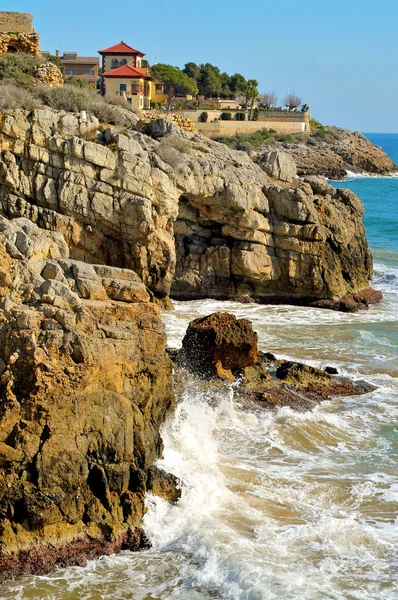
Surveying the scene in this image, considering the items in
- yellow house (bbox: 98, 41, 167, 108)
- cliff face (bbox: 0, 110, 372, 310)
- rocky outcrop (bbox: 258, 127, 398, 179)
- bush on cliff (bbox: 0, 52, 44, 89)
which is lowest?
cliff face (bbox: 0, 110, 372, 310)

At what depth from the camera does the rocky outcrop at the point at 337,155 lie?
84.2 meters

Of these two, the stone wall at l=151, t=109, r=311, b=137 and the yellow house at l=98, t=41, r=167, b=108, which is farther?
the stone wall at l=151, t=109, r=311, b=137

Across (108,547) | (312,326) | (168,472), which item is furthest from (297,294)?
(108,547)

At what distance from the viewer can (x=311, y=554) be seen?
1220 centimetres

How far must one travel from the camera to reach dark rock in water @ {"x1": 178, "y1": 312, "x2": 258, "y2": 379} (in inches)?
777

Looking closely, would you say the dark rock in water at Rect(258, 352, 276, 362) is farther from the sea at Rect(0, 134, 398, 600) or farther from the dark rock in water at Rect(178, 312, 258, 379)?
the dark rock in water at Rect(178, 312, 258, 379)

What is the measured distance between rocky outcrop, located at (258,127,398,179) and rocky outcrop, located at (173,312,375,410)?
60.5 metres

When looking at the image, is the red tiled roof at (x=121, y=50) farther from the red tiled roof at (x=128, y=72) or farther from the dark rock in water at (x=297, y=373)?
the dark rock in water at (x=297, y=373)

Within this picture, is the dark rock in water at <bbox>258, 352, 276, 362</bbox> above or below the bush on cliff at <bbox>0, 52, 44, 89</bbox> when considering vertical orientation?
below

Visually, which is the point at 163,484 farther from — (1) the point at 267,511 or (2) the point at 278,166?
(2) the point at 278,166

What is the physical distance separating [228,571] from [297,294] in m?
19.2

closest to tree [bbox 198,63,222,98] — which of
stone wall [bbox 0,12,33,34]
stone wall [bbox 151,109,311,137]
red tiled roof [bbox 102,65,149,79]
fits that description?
stone wall [bbox 151,109,311,137]

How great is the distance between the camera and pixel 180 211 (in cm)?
2981

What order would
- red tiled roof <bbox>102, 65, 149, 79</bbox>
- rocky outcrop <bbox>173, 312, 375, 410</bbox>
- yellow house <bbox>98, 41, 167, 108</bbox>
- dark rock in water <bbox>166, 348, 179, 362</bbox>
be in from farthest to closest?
red tiled roof <bbox>102, 65, 149, 79</bbox> < yellow house <bbox>98, 41, 167, 108</bbox> < dark rock in water <bbox>166, 348, 179, 362</bbox> < rocky outcrop <bbox>173, 312, 375, 410</bbox>
